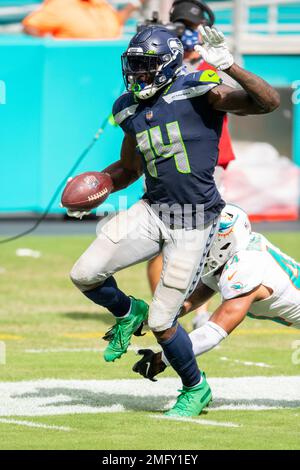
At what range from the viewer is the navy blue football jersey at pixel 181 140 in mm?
5887

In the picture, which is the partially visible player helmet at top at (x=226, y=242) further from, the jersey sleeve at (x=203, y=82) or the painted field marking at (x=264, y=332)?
the painted field marking at (x=264, y=332)

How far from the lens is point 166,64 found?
5895 millimetres

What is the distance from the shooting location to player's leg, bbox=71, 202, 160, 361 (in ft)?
19.7

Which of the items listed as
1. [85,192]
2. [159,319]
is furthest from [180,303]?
[85,192]

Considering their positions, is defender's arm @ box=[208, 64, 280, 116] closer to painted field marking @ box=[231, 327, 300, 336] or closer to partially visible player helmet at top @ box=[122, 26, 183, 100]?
partially visible player helmet at top @ box=[122, 26, 183, 100]

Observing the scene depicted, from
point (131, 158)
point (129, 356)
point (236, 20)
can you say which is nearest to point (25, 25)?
point (236, 20)

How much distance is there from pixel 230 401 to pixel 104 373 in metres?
1.05

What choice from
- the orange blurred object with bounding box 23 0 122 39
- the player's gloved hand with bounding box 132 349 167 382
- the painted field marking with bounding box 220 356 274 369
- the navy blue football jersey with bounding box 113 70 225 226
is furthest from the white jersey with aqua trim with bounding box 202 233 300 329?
the orange blurred object with bounding box 23 0 122 39

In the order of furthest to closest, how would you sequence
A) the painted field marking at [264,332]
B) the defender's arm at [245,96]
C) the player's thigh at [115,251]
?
the painted field marking at [264,332], the player's thigh at [115,251], the defender's arm at [245,96]

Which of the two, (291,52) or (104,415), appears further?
(291,52)

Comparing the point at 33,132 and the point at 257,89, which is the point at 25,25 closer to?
the point at 33,132

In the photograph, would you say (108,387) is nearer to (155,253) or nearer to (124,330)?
(124,330)

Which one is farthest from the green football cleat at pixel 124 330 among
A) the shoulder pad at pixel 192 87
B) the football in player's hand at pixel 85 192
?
the shoulder pad at pixel 192 87

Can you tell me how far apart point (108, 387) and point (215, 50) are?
215 cm
